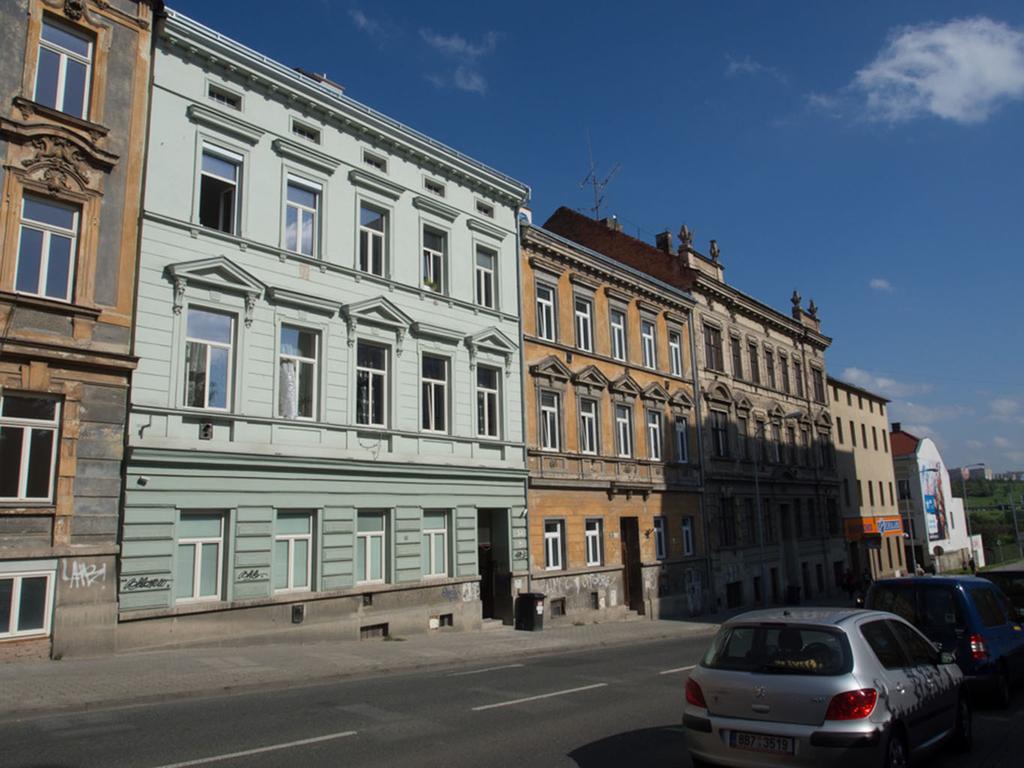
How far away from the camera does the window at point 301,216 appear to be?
19.1 metres

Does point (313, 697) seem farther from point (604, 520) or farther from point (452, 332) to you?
point (604, 520)

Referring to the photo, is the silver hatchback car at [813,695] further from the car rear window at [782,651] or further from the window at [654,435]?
the window at [654,435]

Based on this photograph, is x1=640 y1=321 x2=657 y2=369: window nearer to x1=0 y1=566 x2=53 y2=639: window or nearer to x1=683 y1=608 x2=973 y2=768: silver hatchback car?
x1=0 y1=566 x2=53 y2=639: window

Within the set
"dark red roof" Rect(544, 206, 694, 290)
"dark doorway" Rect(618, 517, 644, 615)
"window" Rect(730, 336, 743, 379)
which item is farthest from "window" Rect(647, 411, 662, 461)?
"window" Rect(730, 336, 743, 379)

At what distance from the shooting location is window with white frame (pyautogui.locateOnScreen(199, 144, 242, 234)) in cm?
1761

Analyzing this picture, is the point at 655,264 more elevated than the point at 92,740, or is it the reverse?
the point at 655,264

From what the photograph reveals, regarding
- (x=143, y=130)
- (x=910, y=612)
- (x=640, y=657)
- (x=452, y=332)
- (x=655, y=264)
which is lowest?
(x=640, y=657)

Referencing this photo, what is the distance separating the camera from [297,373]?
731 inches

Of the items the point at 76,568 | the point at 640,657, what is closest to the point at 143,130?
the point at 76,568

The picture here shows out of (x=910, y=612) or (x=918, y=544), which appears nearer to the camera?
(x=910, y=612)

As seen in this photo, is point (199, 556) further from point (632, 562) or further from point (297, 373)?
point (632, 562)

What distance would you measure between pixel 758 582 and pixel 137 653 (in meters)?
28.5

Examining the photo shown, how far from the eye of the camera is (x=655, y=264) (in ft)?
116

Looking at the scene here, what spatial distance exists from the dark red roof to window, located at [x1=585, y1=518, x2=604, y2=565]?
41.7ft
